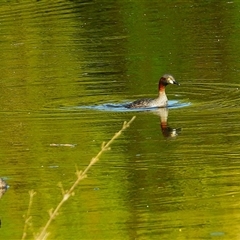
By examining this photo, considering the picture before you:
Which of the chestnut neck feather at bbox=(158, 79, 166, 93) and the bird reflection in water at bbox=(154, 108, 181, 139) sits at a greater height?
the chestnut neck feather at bbox=(158, 79, 166, 93)

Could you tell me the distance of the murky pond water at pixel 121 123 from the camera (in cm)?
1005

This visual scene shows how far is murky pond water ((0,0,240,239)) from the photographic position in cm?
1005

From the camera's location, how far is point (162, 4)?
94.7 feet

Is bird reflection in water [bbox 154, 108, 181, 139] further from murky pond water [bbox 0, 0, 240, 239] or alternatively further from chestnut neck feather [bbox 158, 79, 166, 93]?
chestnut neck feather [bbox 158, 79, 166, 93]

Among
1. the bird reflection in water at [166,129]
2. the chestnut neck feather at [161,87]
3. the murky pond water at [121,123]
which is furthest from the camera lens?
the chestnut neck feather at [161,87]

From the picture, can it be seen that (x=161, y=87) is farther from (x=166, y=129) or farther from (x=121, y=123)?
(x=166, y=129)

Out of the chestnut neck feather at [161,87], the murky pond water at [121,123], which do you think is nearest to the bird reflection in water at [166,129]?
the murky pond water at [121,123]

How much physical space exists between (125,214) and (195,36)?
43.9 feet

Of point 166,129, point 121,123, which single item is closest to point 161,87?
point 121,123

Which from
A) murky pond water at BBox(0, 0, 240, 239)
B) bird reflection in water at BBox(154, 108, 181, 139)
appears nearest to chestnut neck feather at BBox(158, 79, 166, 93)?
murky pond water at BBox(0, 0, 240, 239)

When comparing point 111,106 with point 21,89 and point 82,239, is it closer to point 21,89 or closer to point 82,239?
point 21,89

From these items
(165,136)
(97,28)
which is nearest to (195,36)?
(97,28)

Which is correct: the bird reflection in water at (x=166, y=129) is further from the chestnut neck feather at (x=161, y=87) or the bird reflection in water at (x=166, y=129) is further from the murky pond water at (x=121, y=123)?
the chestnut neck feather at (x=161, y=87)

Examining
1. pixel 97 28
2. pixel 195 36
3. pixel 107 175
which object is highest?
pixel 97 28
